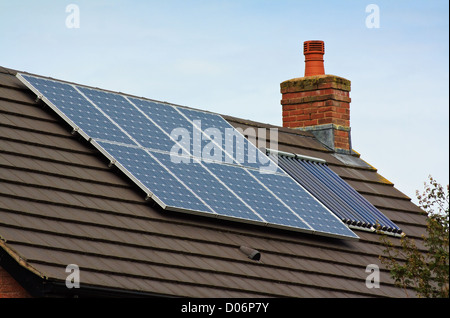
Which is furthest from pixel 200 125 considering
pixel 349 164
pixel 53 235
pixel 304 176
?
pixel 53 235

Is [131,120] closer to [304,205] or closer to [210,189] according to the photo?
[210,189]

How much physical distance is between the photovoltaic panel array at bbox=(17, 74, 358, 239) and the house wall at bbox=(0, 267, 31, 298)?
2772 mm

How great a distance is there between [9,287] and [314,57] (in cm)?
1102

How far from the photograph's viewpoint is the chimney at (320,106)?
64.0 feet

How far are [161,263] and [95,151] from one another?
2593 mm

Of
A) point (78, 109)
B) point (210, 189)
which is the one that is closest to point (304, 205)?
point (210, 189)

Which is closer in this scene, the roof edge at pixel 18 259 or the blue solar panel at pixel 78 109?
the roof edge at pixel 18 259

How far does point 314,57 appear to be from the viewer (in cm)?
2084

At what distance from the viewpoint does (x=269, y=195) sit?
49.4 feet

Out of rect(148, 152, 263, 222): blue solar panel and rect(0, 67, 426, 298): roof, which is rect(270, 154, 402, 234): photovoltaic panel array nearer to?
rect(0, 67, 426, 298): roof

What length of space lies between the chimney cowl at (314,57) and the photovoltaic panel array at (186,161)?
182 inches

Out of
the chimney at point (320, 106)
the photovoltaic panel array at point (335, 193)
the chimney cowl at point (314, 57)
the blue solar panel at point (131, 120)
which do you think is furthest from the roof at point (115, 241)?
the chimney cowl at point (314, 57)

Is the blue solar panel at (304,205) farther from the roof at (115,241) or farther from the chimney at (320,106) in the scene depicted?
the chimney at (320,106)
